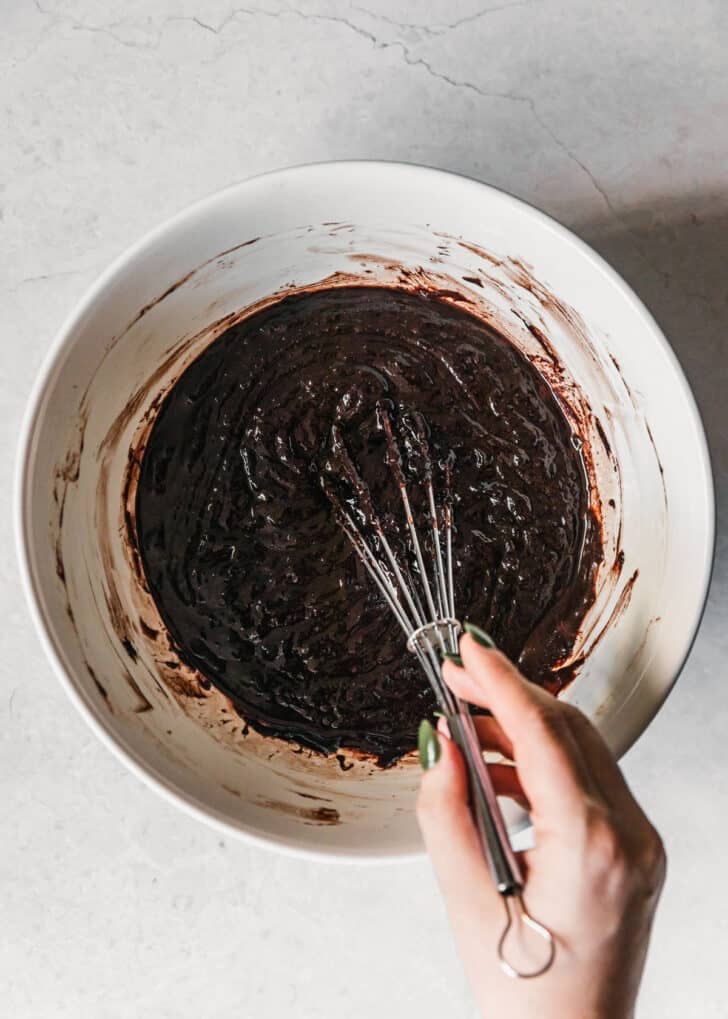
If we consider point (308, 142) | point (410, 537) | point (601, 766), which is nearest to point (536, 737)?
point (601, 766)

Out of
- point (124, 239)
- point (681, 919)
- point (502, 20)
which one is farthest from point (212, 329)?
point (681, 919)

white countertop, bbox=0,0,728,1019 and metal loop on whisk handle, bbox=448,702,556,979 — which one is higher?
white countertop, bbox=0,0,728,1019

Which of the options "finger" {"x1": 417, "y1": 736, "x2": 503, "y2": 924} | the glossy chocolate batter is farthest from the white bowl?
"finger" {"x1": 417, "y1": 736, "x2": 503, "y2": 924}

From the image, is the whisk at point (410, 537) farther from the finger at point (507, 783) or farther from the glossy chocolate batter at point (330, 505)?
the finger at point (507, 783)

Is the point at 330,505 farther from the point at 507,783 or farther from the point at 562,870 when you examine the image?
the point at 562,870

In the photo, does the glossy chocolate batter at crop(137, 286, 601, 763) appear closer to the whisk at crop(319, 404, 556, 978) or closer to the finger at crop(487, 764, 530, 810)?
the whisk at crop(319, 404, 556, 978)

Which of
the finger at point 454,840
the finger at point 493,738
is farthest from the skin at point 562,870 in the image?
the finger at point 493,738
